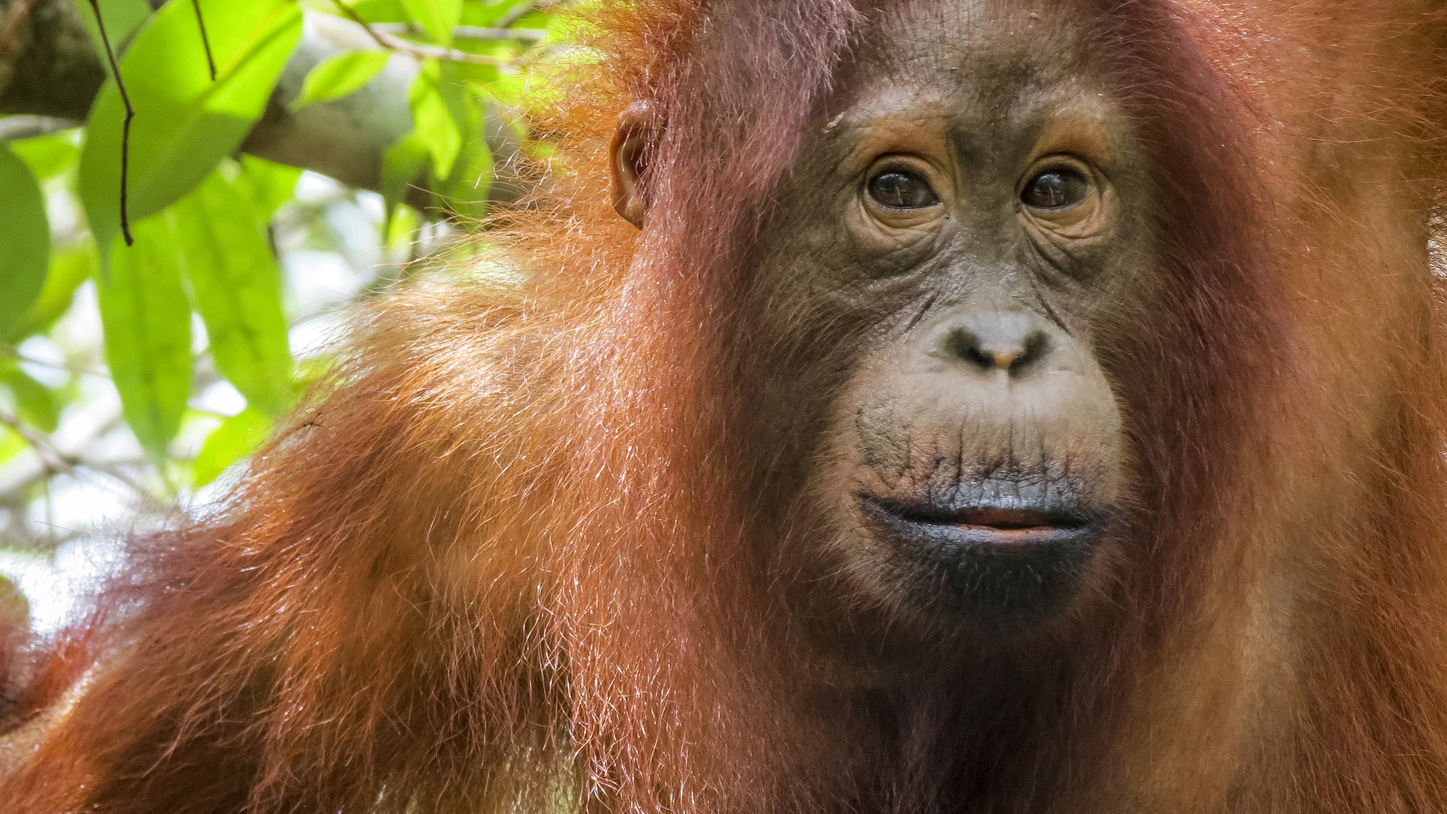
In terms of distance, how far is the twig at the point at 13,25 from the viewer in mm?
2742

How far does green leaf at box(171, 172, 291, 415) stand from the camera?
3.02m

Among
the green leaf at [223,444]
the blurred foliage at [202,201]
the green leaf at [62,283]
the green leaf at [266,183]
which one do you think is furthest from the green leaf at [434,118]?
the green leaf at [62,283]

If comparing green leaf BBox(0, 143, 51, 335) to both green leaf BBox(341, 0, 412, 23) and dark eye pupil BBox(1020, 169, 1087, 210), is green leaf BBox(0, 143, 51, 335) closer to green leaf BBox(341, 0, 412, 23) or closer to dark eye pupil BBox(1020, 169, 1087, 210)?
green leaf BBox(341, 0, 412, 23)

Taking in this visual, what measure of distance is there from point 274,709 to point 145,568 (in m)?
0.55

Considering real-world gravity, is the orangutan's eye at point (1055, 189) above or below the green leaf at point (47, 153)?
above

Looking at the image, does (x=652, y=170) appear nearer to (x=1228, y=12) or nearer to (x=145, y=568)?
(x=1228, y=12)

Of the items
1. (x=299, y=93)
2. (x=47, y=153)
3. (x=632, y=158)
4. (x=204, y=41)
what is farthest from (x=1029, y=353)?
(x=47, y=153)

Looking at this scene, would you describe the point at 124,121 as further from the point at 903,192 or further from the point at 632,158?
the point at 903,192

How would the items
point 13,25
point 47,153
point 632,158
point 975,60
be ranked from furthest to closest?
point 47,153 → point 13,25 → point 632,158 → point 975,60

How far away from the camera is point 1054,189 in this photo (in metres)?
1.92

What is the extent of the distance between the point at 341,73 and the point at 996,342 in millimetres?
1665

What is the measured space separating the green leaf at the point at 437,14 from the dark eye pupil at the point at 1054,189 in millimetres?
1041

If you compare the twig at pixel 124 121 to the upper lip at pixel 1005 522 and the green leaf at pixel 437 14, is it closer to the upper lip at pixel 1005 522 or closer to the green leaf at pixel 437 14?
the green leaf at pixel 437 14

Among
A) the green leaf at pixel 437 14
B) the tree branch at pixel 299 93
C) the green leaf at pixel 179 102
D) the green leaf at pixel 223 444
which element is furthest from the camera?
the green leaf at pixel 223 444
